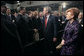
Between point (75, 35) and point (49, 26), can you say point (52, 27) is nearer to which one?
point (49, 26)

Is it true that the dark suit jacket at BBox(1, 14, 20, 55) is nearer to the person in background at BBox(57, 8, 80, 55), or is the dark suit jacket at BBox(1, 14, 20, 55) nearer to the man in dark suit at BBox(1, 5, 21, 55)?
the man in dark suit at BBox(1, 5, 21, 55)

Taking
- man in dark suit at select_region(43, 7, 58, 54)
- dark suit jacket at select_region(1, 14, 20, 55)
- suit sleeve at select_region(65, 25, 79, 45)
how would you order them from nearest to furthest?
1. dark suit jacket at select_region(1, 14, 20, 55)
2. suit sleeve at select_region(65, 25, 79, 45)
3. man in dark suit at select_region(43, 7, 58, 54)

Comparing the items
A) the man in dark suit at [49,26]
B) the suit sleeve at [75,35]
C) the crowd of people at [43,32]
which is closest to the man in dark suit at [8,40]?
the crowd of people at [43,32]

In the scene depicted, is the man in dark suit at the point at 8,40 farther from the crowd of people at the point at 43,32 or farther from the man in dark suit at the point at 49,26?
the man in dark suit at the point at 49,26

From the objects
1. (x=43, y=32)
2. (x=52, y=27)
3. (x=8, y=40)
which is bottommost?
(x=43, y=32)

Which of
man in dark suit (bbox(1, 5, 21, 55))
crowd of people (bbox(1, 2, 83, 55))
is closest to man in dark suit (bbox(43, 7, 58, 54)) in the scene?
crowd of people (bbox(1, 2, 83, 55))

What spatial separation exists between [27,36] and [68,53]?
0.99 metres

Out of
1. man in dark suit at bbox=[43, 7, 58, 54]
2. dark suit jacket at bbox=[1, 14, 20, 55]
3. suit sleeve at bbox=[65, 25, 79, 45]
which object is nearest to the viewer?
dark suit jacket at bbox=[1, 14, 20, 55]

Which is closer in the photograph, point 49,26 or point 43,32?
point 49,26

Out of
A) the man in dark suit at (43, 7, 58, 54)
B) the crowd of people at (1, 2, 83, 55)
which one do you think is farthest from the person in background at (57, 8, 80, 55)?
the man in dark suit at (43, 7, 58, 54)

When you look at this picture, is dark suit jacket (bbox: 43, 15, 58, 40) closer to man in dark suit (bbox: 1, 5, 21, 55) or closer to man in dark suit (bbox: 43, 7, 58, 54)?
man in dark suit (bbox: 43, 7, 58, 54)

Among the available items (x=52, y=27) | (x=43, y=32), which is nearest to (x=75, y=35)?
(x=52, y=27)

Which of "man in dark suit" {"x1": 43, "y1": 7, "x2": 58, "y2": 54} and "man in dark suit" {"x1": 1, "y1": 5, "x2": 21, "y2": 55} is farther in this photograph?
"man in dark suit" {"x1": 43, "y1": 7, "x2": 58, "y2": 54}

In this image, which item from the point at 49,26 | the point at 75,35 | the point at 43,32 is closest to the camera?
the point at 75,35
